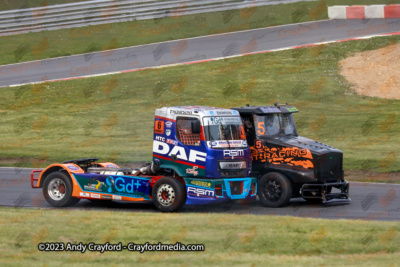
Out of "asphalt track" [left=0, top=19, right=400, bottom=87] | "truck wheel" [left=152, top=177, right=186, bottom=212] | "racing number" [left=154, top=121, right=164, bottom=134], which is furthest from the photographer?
"asphalt track" [left=0, top=19, right=400, bottom=87]

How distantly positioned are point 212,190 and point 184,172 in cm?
76

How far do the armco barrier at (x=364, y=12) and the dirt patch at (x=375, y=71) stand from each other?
7536 millimetres

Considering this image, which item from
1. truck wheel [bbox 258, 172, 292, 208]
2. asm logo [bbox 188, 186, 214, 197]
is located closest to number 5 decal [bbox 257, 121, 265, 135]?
truck wheel [bbox 258, 172, 292, 208]

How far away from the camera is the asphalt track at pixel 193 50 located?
3181 centimetres

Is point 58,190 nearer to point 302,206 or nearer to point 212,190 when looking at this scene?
point 212,190

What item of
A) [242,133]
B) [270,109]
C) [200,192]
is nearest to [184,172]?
[200,192]

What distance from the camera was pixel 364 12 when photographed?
39.1 m

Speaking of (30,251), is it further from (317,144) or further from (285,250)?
(317,144)

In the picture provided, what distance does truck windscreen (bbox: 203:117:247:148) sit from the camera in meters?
13.3

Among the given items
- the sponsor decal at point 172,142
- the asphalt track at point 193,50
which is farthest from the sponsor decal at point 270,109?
the asphalt track at point 193,50

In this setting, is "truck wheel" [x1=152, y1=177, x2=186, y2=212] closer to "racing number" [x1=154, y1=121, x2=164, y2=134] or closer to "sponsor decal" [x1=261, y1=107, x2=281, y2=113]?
"racing number" [x1=154, y1=121, x2=164, y2=134]

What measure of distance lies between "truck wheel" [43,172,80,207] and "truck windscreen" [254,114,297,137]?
4563 millimetres

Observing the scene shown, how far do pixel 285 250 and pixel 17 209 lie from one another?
21.7ft

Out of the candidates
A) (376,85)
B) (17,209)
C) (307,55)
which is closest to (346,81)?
(376,85)
